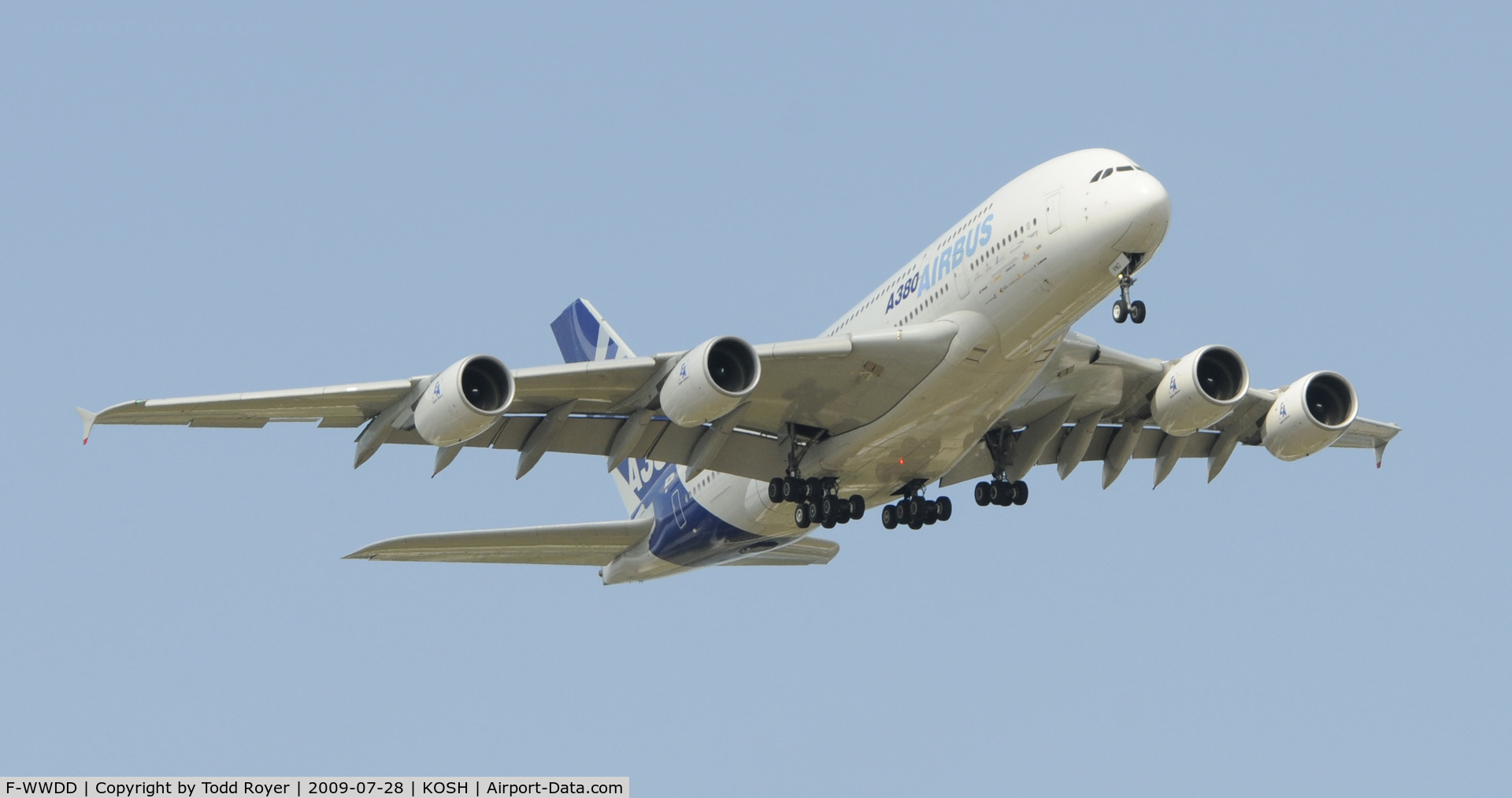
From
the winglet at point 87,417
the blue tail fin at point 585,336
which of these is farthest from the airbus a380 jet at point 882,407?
the blue tail fin at point 585,336

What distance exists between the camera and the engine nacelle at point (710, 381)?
2520 centimetres

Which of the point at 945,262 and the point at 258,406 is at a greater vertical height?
the point at 945,262

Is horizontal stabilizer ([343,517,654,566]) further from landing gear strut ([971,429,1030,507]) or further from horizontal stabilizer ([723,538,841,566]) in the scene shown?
landing gear strut ([971,429,1030,507])

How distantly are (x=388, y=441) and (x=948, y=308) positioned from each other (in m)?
8.53

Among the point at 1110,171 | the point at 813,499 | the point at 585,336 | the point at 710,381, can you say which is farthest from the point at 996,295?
the point at 585,336

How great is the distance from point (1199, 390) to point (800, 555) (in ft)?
29.8

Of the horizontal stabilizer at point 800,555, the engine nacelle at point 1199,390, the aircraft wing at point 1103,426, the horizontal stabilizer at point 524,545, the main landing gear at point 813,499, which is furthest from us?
the horizontal stabilizer at point 800,555

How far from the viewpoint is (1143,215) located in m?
24.5

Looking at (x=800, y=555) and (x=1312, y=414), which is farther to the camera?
(x=800, y=555)

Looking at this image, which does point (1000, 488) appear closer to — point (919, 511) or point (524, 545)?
point (919, 511)

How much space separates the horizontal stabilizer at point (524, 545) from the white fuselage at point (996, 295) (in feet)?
18.3

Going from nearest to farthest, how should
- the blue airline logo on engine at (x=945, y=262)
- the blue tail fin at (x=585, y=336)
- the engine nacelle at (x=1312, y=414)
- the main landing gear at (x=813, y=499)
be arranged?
the blue airline logo on engine at (x=945, y=262)
the main landing gear at (x=813, y=499)
the engine nacelle at (x=1312, y=414)
the blue tail fin at (x=585, y=336)
